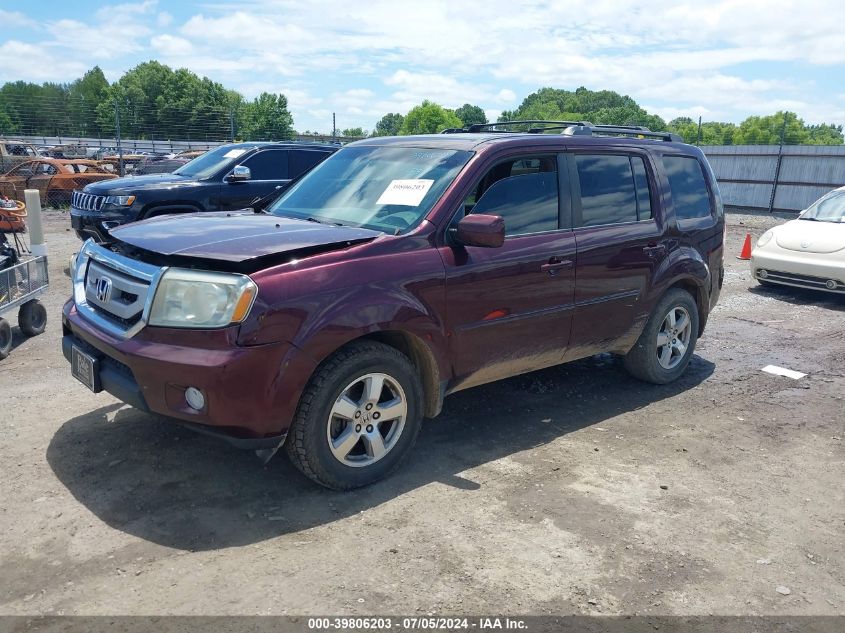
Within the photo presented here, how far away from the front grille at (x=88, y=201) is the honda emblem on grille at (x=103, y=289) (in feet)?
20.0

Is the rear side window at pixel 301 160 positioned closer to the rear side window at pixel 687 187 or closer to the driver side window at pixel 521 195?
the rear side window at pixel 687 187

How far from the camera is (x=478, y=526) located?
3588 millimetres

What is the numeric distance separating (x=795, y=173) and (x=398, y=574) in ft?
77.0

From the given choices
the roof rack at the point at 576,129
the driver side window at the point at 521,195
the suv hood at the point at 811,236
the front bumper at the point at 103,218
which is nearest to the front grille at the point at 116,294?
the driver side window at the point at 521,195

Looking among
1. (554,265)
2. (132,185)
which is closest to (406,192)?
(554,265)

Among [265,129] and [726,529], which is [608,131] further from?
[265,129]

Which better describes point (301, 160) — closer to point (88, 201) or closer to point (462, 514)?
point (88, 201)

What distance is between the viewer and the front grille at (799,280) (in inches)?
358

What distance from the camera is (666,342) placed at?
5867mm

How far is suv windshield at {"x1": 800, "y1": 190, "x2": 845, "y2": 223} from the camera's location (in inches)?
388

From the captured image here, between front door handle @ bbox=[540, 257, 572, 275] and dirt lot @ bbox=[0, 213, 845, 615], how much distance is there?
113 centimetres

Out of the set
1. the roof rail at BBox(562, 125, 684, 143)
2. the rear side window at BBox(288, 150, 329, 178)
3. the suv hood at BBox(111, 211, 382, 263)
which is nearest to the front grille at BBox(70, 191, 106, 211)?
the rear side window at BBox(288, 150, 329, 178)

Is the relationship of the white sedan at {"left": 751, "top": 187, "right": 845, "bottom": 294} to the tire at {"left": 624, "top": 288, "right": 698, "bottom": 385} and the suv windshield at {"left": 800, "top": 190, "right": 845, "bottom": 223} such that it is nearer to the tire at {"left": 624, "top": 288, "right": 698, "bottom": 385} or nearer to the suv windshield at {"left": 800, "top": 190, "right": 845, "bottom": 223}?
the suv windshield at {"left": 800, "top": 190, "right": 845, "bottom": 223}

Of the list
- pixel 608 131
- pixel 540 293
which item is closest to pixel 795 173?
pixel 608 131
